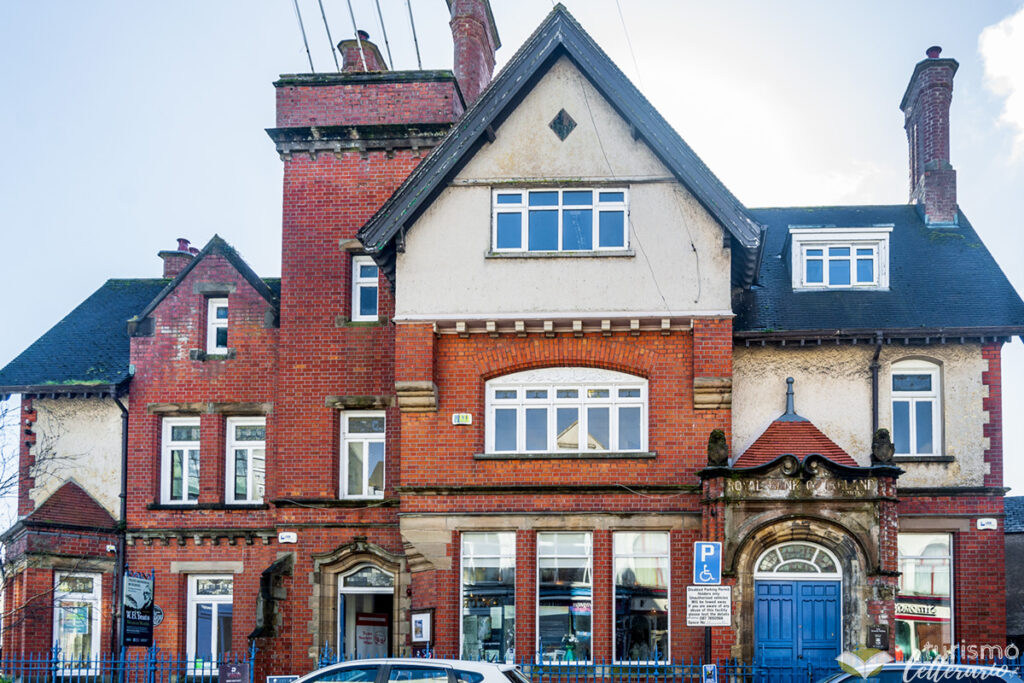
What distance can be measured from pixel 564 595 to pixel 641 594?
1.41 metres

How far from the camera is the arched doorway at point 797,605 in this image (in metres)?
20.2

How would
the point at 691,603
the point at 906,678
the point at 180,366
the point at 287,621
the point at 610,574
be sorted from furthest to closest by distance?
1. the point at 180,366
2. the point at 287,621
3. the point at 610,574
4. the point at 691,603
5. the point at 906,678

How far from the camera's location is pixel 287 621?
23.1 metres

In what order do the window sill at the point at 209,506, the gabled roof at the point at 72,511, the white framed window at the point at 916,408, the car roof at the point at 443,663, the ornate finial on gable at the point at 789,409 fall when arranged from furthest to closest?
the window sill at the point at 209,506, the gabled roof at the point at 72,511, the white framed window at the point at 916,408, the ornate finial on gable at the point at 789,409, the car roof at the point at 443,663

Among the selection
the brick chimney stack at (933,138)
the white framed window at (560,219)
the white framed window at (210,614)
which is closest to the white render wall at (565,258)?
the white framed window at (560,219)

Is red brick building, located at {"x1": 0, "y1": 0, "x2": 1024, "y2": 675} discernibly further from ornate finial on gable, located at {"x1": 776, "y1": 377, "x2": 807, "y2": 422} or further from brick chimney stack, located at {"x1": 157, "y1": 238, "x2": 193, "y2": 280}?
brick chimney stack, located at {"x1": 157, "y1": 238, "x2": 193, "y2": 280}

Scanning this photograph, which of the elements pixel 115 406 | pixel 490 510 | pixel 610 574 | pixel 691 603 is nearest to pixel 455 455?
pixel 490 510

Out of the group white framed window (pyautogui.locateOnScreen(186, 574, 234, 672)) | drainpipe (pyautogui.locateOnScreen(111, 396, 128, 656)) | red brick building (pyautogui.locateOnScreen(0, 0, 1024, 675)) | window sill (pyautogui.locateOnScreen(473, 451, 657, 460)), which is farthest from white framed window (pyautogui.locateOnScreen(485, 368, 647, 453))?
drainpipe (pyautogui.locateOnScreen(111, 396, 128, 656))

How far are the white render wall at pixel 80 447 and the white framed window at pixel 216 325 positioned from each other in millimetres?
2531

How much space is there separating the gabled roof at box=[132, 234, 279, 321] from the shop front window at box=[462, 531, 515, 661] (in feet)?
24.4

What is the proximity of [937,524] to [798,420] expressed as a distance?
340 cm

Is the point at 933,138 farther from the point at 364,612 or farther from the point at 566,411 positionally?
the point at 364,612

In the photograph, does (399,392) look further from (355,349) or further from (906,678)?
(906,678)

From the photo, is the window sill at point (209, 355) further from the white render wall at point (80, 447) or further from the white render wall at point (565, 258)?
the white render wall at point (565, 258)
